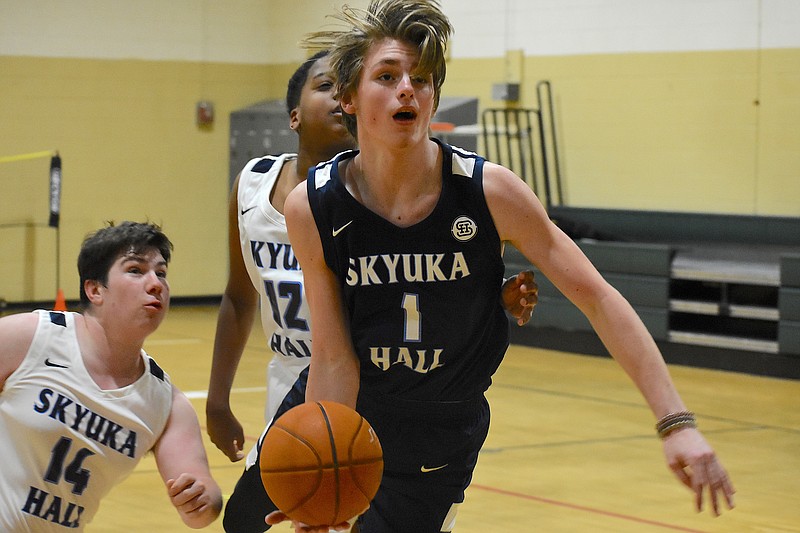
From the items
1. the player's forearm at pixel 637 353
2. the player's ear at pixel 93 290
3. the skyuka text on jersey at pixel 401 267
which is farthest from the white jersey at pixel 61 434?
the player's forearm at pixel 637 353

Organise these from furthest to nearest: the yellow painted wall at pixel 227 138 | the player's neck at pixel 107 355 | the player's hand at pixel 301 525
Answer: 1. the yellow painted wall at pixel 227 138
2. the player's neck at pixel 107 355
3. the player's hand at pixel 301 525

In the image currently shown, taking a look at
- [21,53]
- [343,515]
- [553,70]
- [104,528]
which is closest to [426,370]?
[343,515]

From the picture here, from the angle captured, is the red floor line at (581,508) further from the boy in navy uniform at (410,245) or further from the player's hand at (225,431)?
the boy in navy uniform at (410,245)

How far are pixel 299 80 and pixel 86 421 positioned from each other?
1389mm

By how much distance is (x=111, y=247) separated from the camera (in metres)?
3.34

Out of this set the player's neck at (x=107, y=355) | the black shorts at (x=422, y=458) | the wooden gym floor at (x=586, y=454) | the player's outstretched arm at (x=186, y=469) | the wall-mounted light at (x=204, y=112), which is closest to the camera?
the player's outstretched arm at (x=186, y=469)

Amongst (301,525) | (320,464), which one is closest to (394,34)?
(320,464)

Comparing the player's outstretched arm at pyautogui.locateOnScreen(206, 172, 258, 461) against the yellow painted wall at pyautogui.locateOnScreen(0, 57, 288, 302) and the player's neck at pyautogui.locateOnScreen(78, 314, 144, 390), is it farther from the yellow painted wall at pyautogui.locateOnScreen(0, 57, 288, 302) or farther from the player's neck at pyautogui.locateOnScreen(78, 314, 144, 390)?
the yellow painted wall at pyautogui.locateOnScreen(0, 57, 288, 302)

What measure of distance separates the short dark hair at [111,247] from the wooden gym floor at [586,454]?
7.27 ft

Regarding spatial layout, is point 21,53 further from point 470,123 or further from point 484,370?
point 484,370

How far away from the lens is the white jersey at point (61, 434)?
318 cm

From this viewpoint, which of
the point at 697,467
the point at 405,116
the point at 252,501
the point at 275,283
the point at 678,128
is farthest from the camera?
the point at 678,128

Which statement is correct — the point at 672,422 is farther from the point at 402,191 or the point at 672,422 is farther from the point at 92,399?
the point at 92,399

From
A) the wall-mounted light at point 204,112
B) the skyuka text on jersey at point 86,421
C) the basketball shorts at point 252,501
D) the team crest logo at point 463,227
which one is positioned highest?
the wall-mounted light at point 204,112
